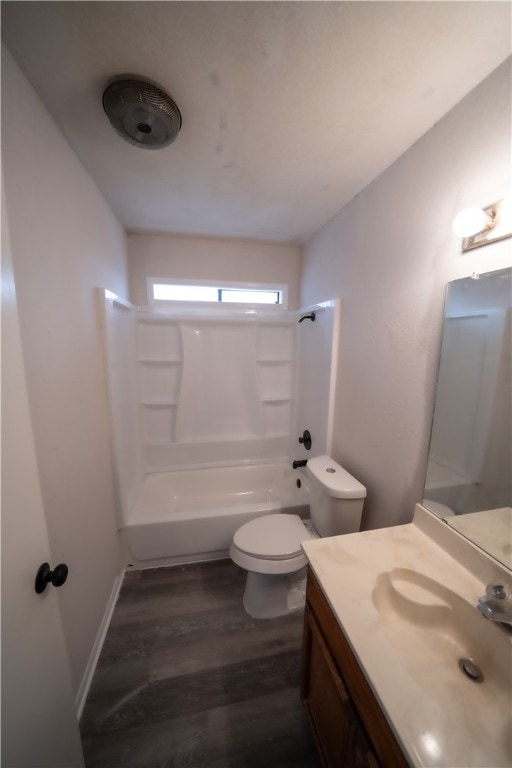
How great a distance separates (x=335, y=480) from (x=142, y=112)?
180 centimetres

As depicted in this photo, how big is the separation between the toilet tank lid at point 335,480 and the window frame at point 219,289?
154 cm

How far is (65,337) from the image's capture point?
112 cm

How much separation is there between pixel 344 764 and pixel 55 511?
47.9 inches

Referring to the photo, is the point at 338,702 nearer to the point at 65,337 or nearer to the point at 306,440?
the point at 306,440

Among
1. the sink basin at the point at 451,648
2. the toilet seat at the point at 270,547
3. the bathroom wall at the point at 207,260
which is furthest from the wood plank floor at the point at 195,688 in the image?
the bathroom wall at the point at 207,260

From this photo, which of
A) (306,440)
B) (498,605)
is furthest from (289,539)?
(498,605)

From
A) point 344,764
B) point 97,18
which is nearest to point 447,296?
point 97,18

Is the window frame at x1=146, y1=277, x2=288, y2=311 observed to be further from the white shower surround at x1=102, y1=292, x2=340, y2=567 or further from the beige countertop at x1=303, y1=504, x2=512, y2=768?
the beige countertop at x1=303, y1=504, x2=512, y2=768

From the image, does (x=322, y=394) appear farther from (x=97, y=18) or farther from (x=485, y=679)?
(x=97, y=18)

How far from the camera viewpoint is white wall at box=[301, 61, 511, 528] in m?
0.88

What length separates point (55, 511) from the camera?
102 centimetres

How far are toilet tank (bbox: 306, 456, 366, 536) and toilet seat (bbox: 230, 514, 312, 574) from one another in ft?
0.56

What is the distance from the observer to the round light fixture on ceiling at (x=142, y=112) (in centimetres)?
90

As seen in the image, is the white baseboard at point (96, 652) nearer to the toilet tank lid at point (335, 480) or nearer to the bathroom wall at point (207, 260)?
the toilet tank lid at point (335, 480)
